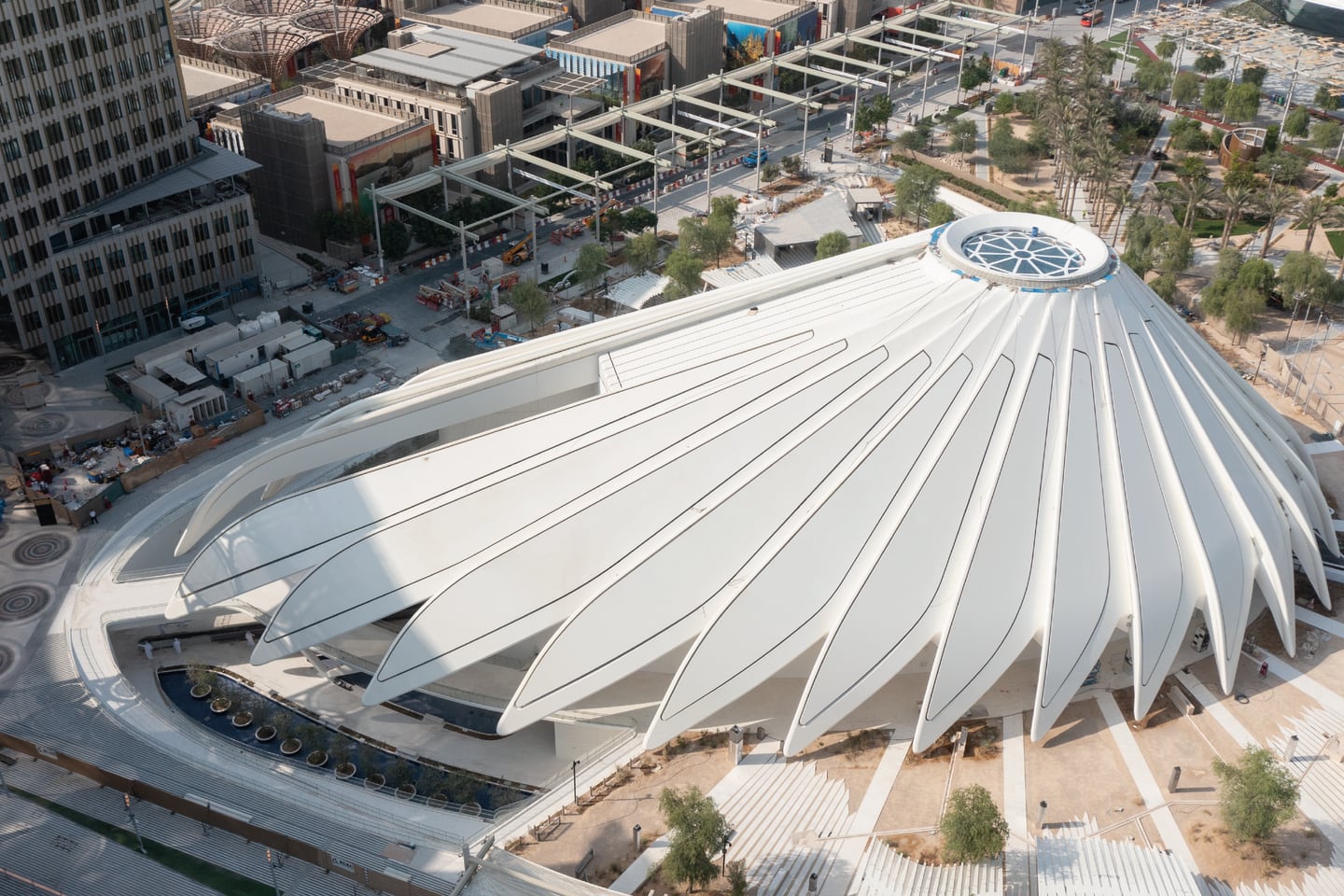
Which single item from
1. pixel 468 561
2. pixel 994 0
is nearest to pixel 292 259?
pixel 468 561

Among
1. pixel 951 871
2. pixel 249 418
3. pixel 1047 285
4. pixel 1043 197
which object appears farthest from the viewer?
pixel 1043 197

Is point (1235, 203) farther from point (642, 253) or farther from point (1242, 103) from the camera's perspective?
point (642, 253)

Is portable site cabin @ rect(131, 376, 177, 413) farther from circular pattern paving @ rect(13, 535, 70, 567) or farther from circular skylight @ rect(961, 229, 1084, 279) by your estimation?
circular skylight @ rect(961, 229, 1084, 279)

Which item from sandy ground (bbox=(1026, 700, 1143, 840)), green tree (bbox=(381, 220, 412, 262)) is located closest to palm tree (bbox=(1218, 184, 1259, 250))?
sandy ground (bbox=(1026, 700, 1143, 840))

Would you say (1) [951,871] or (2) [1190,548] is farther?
(2) [1190,548]

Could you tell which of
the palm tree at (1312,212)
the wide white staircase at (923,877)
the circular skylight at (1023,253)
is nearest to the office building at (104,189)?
the circular skylight at (1023,253)

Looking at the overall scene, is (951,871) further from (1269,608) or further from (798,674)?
(1269,608)

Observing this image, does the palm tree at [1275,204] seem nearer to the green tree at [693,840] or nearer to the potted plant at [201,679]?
the green tree at [693,840]
